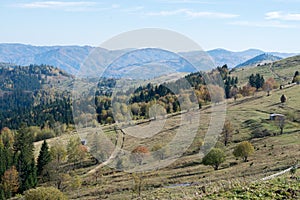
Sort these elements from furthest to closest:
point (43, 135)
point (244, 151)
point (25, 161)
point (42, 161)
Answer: point (43, 135), point (25, 161), point (42, 161), point (244, 151)

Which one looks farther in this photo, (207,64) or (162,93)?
(162,93)

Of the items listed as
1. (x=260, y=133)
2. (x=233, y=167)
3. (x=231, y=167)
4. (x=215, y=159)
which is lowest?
(x=260, y=133)

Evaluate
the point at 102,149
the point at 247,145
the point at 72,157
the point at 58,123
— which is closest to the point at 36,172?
the point at 72,157

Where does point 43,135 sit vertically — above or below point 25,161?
below

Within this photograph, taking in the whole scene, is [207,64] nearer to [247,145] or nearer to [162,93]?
[247,145]

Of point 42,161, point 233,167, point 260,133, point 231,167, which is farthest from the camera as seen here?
point 260,133

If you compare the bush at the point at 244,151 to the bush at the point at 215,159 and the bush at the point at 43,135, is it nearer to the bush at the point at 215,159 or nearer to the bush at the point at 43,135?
the bush at the point at 215,159

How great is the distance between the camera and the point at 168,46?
128ft

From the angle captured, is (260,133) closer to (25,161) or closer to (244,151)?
(244,151)

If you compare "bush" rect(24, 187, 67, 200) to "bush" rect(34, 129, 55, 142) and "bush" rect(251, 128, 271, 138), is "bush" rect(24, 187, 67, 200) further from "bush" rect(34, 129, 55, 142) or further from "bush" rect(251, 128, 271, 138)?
"bush" rect(34, 129, 55, 142)

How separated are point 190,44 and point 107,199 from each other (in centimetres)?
2573

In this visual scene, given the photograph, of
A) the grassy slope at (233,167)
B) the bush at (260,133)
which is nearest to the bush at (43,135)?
the grassy slope at (233,167)

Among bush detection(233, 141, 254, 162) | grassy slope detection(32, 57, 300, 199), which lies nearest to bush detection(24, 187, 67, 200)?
grassy slope detection(32, 57, 300, 199)

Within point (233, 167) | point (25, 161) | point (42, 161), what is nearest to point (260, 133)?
point (233, 167)
